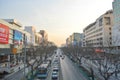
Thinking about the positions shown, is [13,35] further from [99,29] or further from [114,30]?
[99,29]

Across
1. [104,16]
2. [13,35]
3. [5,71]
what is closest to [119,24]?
[104,16]

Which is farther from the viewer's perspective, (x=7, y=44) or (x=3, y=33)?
(x=7, y=44)

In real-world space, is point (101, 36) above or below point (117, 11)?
below

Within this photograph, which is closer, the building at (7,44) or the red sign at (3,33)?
the red sign at (3,33)

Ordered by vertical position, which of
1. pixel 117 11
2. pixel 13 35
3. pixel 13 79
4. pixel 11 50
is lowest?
pixel 13 79

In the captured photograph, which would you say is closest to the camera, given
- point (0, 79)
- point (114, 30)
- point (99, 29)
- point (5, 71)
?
point (0, 79)

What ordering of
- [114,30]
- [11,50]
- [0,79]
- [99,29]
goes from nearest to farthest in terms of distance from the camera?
[0,79] → [11,50] → [114,30] → [99,29]

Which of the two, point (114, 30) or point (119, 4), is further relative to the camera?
point (114, 30)

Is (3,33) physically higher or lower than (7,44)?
higher

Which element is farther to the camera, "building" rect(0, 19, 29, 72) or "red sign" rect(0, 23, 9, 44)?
"building" rect(0, 19, 29, 72)

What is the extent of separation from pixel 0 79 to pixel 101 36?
63677mm

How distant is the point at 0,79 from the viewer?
1399 inches

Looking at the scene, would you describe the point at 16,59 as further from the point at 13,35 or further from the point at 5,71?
the point at 5,71

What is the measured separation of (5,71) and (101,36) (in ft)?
190
